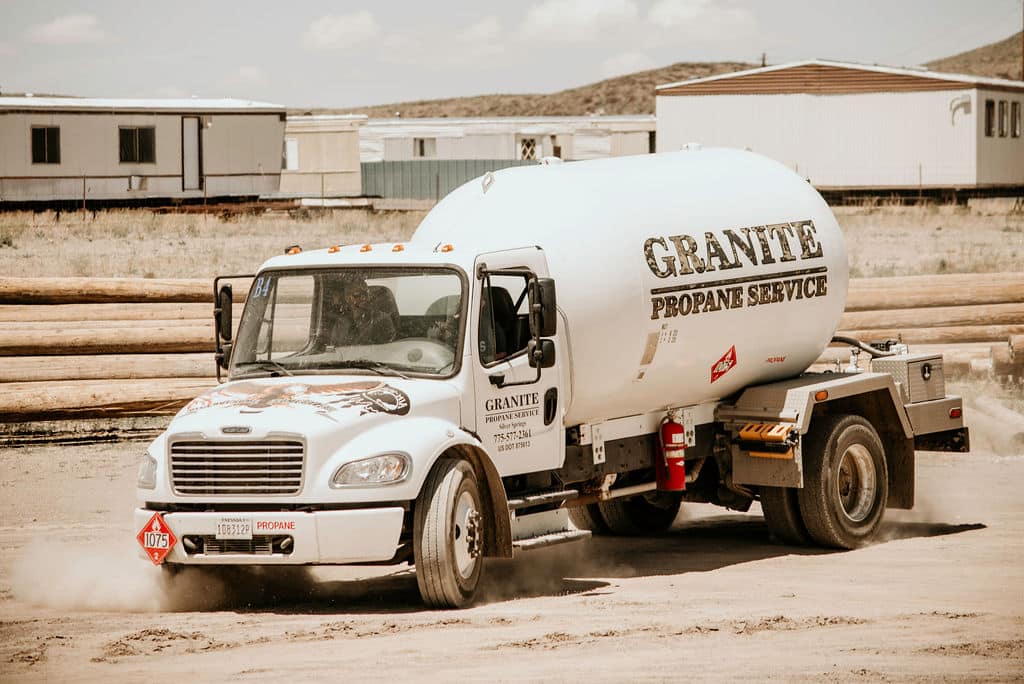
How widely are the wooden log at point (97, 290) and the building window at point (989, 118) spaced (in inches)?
1409

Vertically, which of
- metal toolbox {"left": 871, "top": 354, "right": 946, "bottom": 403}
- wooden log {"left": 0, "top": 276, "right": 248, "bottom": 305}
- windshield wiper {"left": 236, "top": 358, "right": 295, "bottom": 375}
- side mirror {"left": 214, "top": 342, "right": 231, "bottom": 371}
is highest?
wooden log {"left": 0, "top": 276, "right": 248, "bottom": 305}

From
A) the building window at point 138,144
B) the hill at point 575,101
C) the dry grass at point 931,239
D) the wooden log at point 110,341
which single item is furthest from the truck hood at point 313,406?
the hill at point 575,101

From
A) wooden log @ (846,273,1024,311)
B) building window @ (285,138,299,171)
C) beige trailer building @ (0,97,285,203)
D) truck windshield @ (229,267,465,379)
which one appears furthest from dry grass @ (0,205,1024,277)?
truck windshield @ (229,267,465,379)

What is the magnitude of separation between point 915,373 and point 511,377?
15.6 feet

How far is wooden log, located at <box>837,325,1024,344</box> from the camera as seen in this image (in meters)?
19.9

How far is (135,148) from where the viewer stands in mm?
44125

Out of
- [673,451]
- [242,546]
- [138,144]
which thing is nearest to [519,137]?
[138,144]

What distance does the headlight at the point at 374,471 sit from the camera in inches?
367

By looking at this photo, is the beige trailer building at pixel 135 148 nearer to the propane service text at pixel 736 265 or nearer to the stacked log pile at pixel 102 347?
the stacked log pile at pixel 102 347

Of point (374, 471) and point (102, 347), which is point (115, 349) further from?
point (374, 471)

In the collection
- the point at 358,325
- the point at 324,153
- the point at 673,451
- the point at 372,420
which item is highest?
the point at 324,153

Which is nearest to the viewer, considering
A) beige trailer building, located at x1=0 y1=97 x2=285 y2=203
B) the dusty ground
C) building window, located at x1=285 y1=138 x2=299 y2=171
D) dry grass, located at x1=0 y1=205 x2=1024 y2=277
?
the dusty ground

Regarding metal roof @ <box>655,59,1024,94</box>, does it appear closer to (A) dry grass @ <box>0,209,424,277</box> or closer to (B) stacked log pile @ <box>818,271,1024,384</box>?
(A) dry grass @ <box>0,209,424,277</box>

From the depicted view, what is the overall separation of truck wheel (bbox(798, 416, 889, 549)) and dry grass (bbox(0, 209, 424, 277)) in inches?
613
